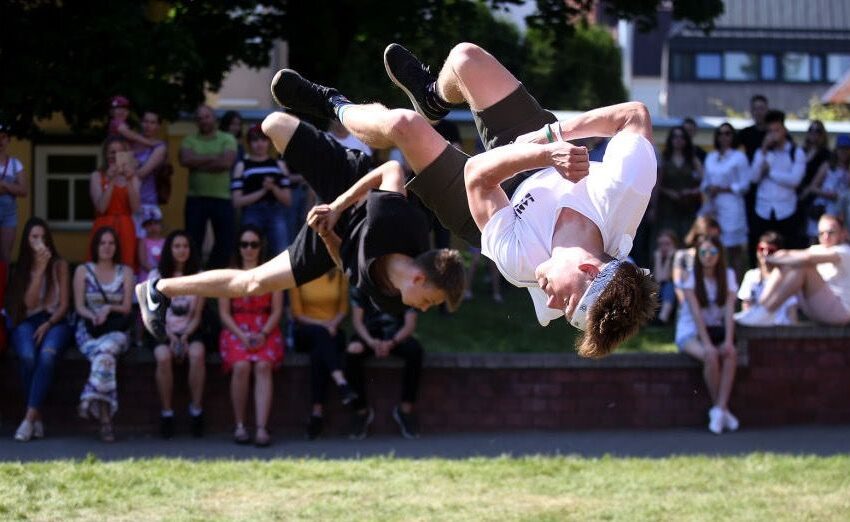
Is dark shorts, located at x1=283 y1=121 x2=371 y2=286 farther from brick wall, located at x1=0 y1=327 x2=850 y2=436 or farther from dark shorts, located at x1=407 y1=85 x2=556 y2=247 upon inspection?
brick wall, located at x1=0 y1=327 x2=850 y2=436

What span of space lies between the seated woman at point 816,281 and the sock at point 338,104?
5.74 meters

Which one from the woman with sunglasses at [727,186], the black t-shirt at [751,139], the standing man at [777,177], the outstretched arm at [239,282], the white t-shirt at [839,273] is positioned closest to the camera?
the outstretched arm at [239,282]

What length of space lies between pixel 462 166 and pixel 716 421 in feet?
17.9

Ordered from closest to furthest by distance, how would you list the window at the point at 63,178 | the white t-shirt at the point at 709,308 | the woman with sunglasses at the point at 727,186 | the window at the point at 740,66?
1. the white t-shirt at the point at 709,308
2. the woman with sunglasses at the point at 727,186
3. the window at the point at 63,178
4. the window at the point at 740,66

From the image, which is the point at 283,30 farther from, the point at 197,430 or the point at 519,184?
the point at 519,184

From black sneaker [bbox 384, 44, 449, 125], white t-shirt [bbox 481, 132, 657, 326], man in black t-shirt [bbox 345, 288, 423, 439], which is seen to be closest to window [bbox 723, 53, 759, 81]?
man in black t-shirt [bbox 345, 288, 423, 439]

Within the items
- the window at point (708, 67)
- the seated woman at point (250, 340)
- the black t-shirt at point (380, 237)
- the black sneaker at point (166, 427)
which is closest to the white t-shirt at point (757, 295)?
the seated woman at point (250, 340)

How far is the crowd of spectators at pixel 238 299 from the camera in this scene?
10.9 metres

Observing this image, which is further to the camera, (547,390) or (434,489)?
(547,390)

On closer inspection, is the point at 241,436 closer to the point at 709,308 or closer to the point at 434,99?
the point at 709,308

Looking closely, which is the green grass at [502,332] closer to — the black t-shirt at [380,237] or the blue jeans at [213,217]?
the blue jeans at [213,217]

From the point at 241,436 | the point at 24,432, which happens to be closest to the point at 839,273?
the point at 241,436

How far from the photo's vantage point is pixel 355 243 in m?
7.38

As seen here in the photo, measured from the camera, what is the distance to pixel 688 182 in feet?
46.1
